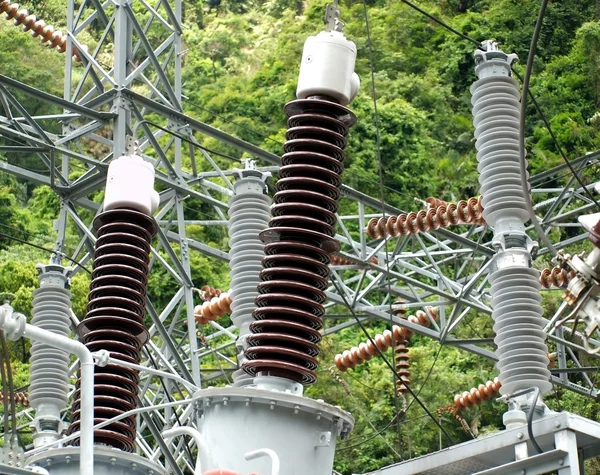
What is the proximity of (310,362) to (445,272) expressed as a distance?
738 inches

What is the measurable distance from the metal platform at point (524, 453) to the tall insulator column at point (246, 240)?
6506 millimetres

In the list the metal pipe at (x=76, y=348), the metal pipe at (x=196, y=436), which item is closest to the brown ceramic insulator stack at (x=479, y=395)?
the metal pipe at (x=196, y=436)

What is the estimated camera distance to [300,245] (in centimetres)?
723

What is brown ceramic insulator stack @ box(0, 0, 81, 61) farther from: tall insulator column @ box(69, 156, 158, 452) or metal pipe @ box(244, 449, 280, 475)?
metal pipe @ box(244, 449, 280, 475)

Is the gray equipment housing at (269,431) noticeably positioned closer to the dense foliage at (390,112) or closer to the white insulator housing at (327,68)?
the white insulator housing at (327,68)

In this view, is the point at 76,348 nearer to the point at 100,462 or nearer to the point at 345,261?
the point at 100,462

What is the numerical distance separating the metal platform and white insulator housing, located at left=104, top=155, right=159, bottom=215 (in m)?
2.60

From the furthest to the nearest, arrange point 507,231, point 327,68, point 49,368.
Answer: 1. point 49,368
2. point 507,231
3. point 327,68

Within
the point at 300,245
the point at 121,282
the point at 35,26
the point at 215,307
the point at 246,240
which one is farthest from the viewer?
the point at 35,26

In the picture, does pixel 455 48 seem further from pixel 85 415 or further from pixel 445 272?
pixel 85 415

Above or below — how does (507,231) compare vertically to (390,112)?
below

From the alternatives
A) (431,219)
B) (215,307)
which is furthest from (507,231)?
(215,307)

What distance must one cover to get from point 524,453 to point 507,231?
4.04m

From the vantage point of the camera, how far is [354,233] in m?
33.5
